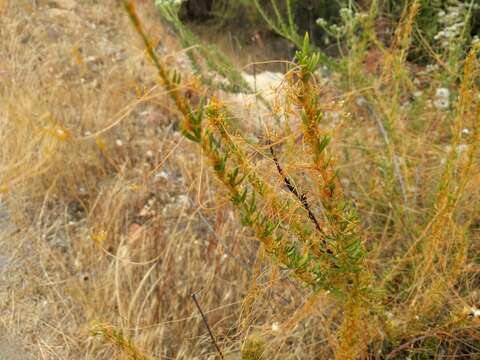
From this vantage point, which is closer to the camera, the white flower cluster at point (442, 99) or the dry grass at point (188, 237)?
the dry grass at point (188, 237)

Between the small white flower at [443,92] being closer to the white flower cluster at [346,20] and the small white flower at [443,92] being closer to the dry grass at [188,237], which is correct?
the dry grass at [188,237]

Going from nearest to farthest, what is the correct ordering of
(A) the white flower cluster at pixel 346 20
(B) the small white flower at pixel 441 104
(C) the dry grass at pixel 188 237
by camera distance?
(C) the dry grass at pixel 188 237
(A) the white flower cluster at pixel 346 20
(B) the small white flower at pixel 441 104

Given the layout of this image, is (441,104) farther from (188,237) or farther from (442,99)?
(188,237)

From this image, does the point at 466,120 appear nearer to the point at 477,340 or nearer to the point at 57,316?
the point at 477,340

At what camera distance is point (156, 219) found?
2010mm

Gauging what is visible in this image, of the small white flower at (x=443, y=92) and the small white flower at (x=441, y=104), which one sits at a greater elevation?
the small white flower at (x=443, y=92)

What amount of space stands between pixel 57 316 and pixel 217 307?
1.65 feet

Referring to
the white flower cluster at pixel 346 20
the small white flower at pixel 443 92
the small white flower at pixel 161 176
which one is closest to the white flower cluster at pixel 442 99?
the small white flower at pixel 443 92

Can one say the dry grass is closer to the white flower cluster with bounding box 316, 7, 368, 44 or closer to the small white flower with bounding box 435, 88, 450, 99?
the small white flower with bounding box 435, 88, 450, 99

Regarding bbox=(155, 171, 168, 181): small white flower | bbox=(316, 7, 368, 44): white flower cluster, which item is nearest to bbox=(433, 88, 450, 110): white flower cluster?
bbox=(316, 7, 368, 44): white flower cluster

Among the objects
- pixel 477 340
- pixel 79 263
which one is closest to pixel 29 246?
pixel 79 263

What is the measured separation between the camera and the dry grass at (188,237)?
4.71ft

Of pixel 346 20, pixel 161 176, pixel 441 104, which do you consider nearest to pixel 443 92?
pixel 441 104

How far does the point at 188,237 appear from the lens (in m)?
1.94
